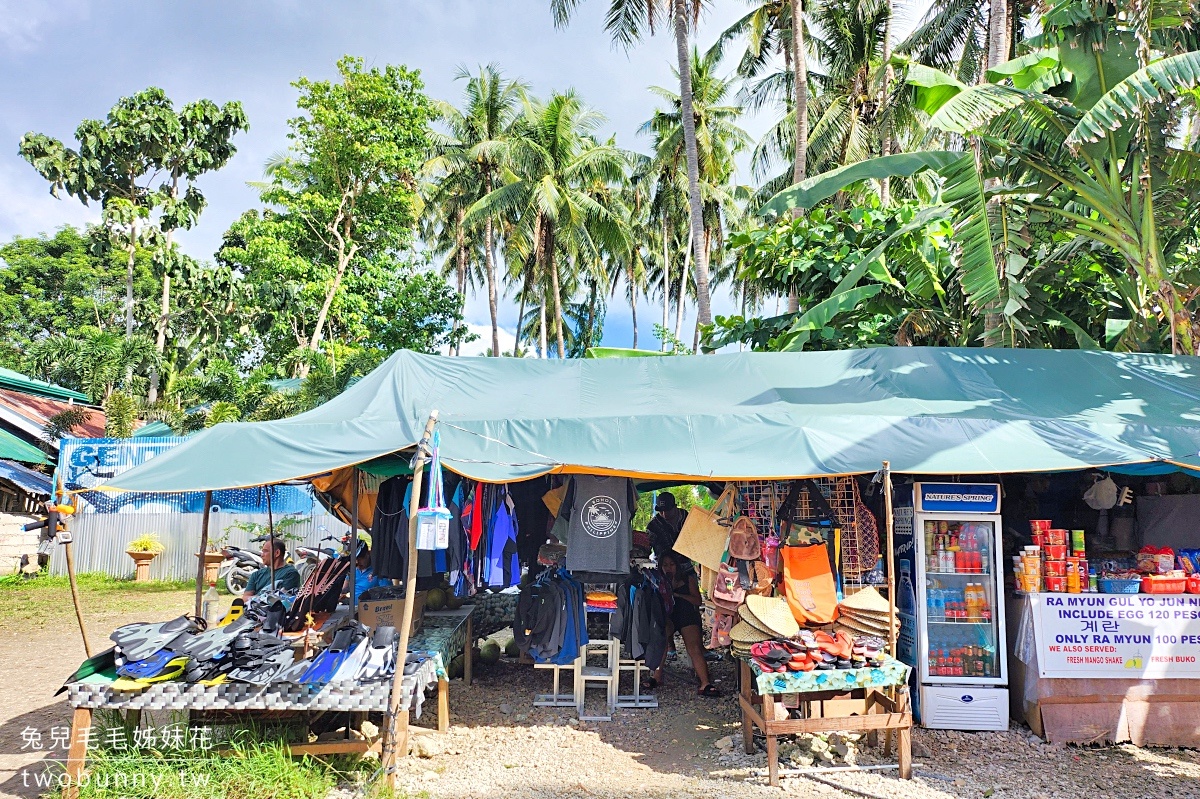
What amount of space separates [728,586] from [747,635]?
1.98ft

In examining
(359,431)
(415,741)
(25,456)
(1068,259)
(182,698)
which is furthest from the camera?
(25,456)

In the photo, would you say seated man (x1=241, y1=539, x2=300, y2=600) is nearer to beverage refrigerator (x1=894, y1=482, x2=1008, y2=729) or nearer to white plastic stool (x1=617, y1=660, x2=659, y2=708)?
white plastic stool (x1=617, y1=660, x2=659, y2=708)

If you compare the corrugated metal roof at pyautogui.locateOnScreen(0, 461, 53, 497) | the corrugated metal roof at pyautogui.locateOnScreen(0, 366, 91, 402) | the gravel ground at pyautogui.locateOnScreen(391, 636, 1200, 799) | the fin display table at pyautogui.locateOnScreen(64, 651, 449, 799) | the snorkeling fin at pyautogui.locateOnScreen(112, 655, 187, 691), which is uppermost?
the corrugated metal roof at pyautogui.locateOnScreen(0, 366, 91, 402)

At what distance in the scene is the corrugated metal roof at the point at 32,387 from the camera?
20266 millimetres

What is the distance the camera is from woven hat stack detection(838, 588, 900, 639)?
5.86 m

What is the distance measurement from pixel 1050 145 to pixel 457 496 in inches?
263

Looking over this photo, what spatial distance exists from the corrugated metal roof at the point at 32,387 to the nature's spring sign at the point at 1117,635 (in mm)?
22566

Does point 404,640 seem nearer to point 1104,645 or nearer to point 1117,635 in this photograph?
point 1104,645

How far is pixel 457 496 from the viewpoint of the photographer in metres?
6.68

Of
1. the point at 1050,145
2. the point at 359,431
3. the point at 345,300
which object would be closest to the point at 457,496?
the point at 359,431

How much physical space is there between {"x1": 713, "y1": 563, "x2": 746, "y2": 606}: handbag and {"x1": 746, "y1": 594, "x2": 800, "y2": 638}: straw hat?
0.30m

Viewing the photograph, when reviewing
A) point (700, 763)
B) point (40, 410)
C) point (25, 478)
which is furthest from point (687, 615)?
point (40, 410)

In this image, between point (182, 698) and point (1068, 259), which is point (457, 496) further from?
point (1068, 259)

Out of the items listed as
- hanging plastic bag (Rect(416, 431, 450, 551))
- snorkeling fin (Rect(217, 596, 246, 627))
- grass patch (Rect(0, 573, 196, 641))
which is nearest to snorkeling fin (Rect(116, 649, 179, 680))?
snorkeling fin (Rect(217, 596, 246, 627))
